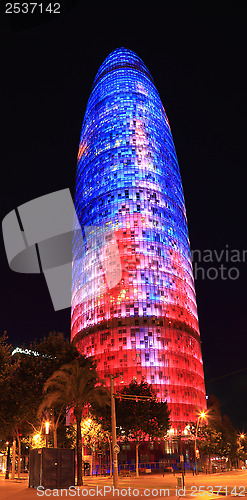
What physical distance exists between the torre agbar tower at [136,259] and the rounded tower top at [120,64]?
658 inches

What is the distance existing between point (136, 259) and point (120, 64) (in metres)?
97.2

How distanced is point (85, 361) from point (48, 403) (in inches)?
444

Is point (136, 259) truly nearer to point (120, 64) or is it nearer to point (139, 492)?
point (120, 64)

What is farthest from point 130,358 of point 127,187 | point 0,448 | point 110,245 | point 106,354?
point 127,187

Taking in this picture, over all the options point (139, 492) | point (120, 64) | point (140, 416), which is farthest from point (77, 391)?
point (120, 64)

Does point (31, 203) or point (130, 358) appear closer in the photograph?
point (130, 358)

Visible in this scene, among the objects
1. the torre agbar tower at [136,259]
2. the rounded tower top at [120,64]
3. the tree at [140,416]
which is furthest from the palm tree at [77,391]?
the rounded tower top at [120,64]

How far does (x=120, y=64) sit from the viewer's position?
191 metres

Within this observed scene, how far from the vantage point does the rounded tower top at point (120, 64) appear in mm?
190875

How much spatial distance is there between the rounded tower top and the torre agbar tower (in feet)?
54.8

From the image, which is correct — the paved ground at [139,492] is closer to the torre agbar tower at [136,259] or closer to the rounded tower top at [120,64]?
the torre agbar tower at [136,259]

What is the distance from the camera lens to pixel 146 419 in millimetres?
71000

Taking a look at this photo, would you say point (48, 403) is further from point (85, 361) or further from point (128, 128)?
point (128, 128)

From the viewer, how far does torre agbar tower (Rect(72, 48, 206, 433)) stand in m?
130
